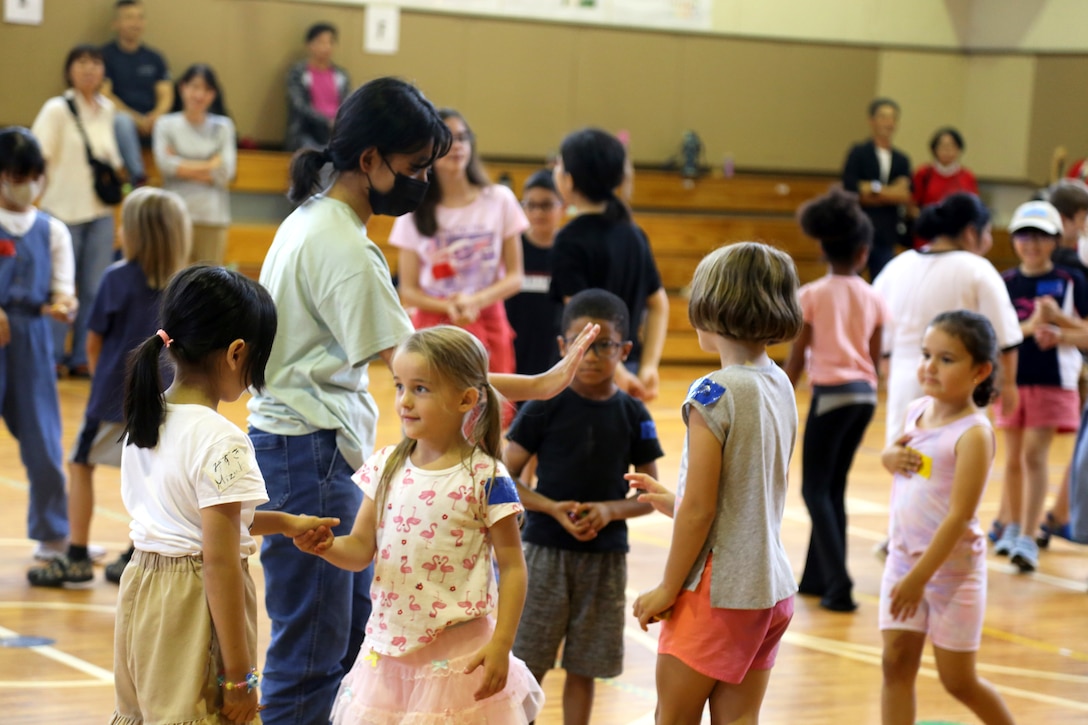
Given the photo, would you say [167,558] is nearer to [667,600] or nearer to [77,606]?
[667,600]

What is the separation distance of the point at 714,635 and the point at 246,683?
889 millimetres

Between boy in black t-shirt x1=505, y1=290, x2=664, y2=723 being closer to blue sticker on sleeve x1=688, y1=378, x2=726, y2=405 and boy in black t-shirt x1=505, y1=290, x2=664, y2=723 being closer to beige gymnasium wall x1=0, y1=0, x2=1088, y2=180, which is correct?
blue sticker on sleeve x1=688, y1=378, x2=726, y2=405

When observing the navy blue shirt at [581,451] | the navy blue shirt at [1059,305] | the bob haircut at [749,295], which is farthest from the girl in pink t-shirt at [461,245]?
the bob haircut at [749,295]

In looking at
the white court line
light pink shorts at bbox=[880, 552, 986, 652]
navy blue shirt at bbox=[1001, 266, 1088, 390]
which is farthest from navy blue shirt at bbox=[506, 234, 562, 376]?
light pink shorts at bbox=[880, 552, 986, 652]

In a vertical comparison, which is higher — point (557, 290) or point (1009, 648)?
point (557, 290)

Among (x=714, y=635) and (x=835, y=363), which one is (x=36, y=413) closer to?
(x=835, y=363)

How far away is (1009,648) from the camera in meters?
4.75

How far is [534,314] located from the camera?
599 centimetres

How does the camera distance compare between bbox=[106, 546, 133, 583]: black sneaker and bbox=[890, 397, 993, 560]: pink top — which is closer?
bbox=[890, 397, 993, 560]: pink top

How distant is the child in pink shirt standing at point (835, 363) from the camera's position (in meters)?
5.09

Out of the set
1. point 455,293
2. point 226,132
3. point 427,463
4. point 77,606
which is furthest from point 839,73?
point 427,463

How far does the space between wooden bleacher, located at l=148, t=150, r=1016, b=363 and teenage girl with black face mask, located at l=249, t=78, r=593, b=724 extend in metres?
8.16

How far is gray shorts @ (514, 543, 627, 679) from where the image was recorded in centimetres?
328

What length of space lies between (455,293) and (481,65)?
723 centimetres
